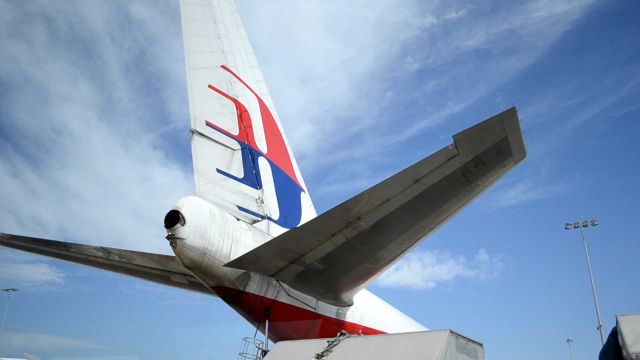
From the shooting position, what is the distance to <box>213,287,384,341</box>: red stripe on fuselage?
686cm

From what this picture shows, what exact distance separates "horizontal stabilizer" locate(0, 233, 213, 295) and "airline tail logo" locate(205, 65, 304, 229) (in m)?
1.47

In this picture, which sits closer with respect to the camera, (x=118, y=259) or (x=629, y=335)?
(x=629, y=335)

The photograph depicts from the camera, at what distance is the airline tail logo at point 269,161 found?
8.25 metres

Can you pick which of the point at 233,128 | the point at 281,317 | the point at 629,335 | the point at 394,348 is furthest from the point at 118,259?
the point at 629,335

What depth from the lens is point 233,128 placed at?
826 centimetres

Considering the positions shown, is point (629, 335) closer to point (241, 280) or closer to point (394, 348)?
point (394, 348)

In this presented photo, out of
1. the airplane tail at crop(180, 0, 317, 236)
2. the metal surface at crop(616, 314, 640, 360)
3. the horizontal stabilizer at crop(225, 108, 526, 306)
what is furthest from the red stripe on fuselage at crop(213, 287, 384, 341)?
the metal surface at crop(616, 314, 640, 360)

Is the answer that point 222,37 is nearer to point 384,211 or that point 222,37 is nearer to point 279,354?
point 384,211

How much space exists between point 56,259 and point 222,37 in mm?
4543

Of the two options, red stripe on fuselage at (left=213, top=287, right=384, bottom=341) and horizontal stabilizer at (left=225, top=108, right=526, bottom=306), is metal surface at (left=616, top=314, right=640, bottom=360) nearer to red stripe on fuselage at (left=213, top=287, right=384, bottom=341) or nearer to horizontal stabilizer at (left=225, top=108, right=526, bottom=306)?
horizontal stabilizer at (left=225, top=108, right=526, bottom=306)

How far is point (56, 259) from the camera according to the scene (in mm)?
7141

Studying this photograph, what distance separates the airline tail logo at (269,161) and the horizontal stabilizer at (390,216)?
1.86 m

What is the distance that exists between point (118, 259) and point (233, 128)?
276 centimetres

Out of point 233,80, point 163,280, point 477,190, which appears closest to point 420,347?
point 477,190
